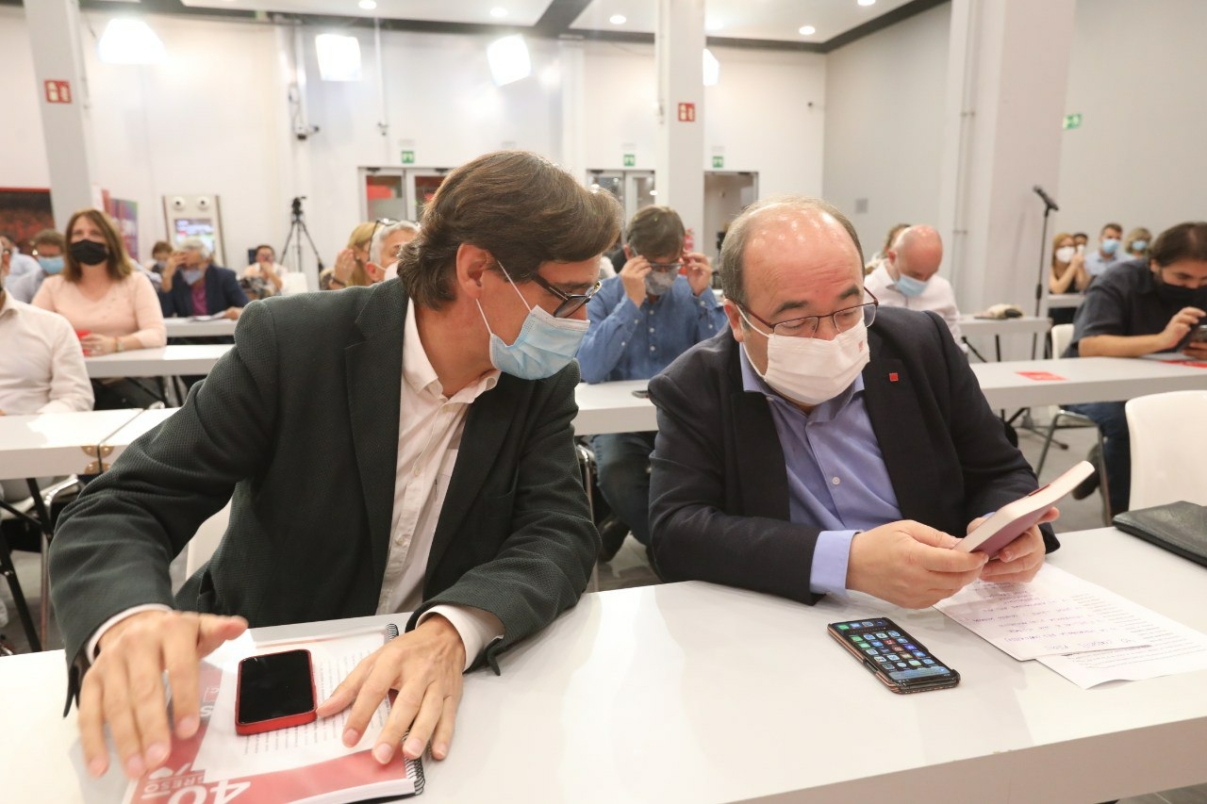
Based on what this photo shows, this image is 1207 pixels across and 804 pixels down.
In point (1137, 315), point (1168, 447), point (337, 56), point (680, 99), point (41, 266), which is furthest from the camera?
point (337, 56)

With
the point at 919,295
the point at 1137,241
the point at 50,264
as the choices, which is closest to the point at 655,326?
the point at 919,295

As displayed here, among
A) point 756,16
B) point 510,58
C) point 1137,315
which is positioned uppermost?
point 756,16

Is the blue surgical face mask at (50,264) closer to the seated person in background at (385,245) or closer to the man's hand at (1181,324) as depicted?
the seated person in background at (385,245)

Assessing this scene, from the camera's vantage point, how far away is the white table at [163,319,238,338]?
5504 millimetres

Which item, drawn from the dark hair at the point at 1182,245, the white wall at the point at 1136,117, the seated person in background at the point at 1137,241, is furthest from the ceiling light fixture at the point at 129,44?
the white wall at the point at 1136,117

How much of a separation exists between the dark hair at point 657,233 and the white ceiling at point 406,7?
7415 millimetres

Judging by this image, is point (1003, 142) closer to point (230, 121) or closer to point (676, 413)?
point (676, 413)

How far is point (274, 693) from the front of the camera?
91 cm

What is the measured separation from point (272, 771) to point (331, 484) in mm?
511

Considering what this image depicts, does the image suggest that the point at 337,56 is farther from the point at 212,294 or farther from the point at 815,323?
the point at 815,323

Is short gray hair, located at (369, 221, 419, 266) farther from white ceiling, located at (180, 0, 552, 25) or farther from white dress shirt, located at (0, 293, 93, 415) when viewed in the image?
white ceiling, located at (180, 0, 552, 25)

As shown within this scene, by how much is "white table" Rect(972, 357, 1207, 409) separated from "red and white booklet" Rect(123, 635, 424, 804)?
2.73 metres

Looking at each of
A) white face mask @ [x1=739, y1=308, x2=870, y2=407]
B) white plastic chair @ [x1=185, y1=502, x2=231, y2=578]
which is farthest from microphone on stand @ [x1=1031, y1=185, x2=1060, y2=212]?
white plastic chair @ [x1=185, y1=502, x2=231, y2=578]

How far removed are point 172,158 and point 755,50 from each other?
839 centimetres
